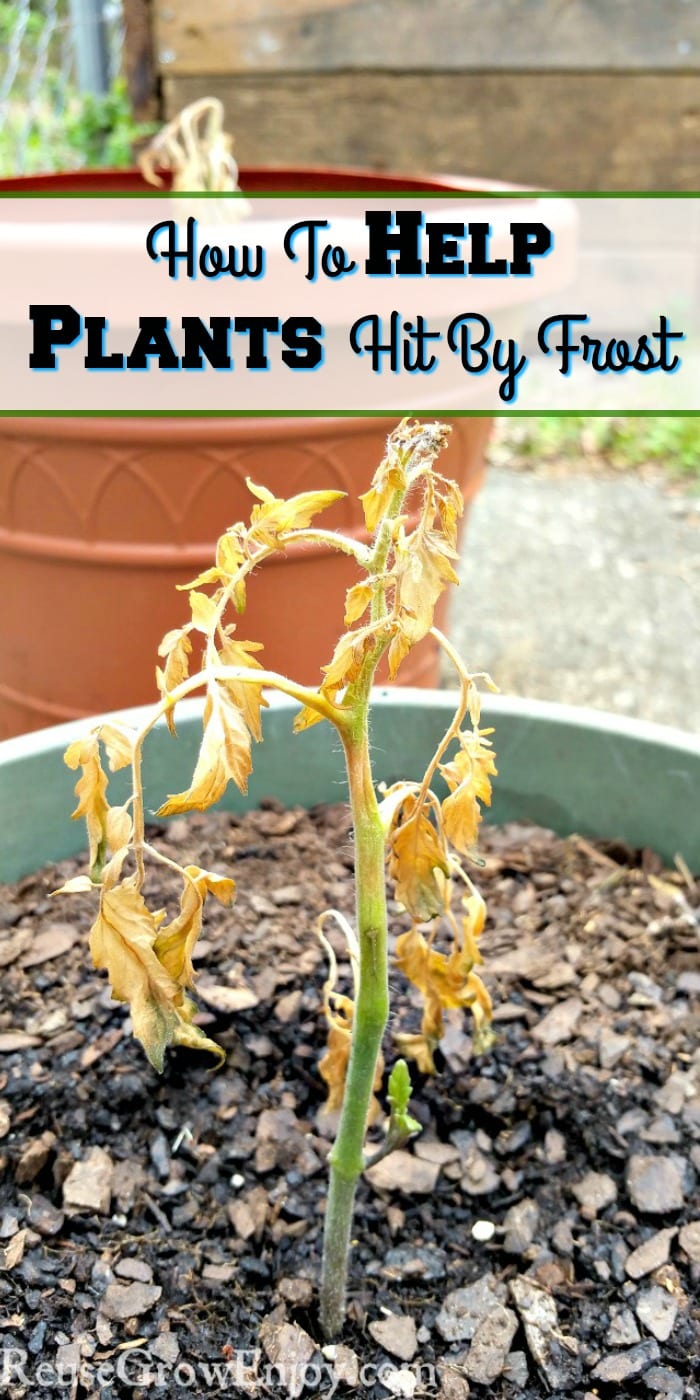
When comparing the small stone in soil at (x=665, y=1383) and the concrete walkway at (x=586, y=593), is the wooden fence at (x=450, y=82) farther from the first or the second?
the small stone in soil at (x=665, y=1383)

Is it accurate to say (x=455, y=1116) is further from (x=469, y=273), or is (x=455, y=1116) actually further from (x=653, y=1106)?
(x=469, y=273)

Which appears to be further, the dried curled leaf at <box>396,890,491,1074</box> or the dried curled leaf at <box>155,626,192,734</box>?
the dried curled leaf at <box>396,890,491,1074</box>

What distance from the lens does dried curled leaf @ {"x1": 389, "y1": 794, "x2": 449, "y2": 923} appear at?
598 millimetres

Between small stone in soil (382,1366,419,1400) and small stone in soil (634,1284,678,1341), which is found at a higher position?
small stone in soil (634,1284,678,1341)

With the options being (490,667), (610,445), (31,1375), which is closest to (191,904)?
(31,1375)

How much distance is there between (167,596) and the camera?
1244 mm

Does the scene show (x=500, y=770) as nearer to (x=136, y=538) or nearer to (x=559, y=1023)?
(x=559, y=1023)

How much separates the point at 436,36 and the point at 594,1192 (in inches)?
92.5

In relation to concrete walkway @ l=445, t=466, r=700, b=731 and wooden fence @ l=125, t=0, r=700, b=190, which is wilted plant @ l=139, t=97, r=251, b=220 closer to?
concrete walkway @ l=445, t=466, r=700, b=731

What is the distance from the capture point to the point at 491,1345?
0.71 meters

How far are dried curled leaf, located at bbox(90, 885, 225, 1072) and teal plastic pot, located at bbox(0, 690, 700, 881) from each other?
1.38 ft

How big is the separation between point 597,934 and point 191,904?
21.4 inches

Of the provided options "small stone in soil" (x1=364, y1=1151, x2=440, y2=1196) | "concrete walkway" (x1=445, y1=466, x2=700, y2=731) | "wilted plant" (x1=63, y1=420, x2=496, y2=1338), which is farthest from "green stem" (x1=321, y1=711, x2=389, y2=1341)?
"concrete walkway" (x1=445, y1=466, x2=700, y2=731)

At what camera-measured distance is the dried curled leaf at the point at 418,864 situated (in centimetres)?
60
